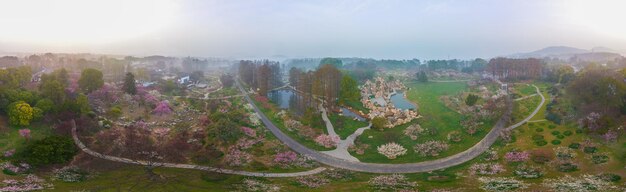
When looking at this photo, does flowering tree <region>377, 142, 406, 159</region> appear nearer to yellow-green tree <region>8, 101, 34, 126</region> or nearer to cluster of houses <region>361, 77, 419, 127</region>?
cluster of houses <region>361, 77, 419, 127</region>

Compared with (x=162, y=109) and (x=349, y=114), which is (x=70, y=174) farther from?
(x=349, y=114)

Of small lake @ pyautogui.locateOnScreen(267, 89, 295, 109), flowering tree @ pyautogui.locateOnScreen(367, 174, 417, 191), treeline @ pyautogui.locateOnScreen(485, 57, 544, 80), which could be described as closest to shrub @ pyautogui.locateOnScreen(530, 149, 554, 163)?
flowering tree @ pyautogui.locateOnScreen(367, 174, 417, 191)

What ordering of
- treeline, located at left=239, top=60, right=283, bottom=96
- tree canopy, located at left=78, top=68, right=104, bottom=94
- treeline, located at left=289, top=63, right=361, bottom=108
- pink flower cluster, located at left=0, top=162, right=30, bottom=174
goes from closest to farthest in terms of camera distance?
pink flower cluster, located at left=0, top=162, right=30, bottom=174
treeline, located at left=289, top=63, right=361, bottom=108
tree canopy, located at left=78, top=68, right=104, bottom=94
treeline, located at left=239, top=60, right=283, bottom=96

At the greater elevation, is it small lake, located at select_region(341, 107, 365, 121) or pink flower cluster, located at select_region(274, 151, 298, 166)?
small lake, located at select_region(341, 107, 365, 121)

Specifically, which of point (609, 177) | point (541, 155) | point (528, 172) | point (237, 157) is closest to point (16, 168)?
point (237, 157)

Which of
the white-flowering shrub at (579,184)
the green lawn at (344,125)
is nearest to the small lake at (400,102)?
the green lawn at (344,125)

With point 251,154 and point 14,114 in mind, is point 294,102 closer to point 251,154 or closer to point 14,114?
point 251,154
